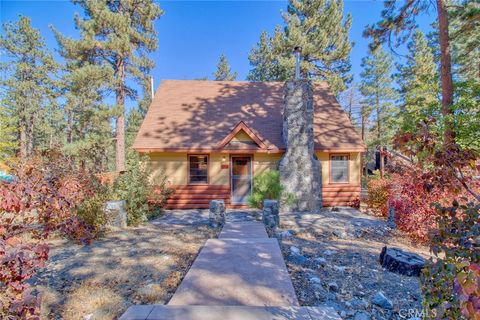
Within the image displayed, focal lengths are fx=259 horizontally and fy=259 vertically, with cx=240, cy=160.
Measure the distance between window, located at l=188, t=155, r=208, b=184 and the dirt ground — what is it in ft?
13.7

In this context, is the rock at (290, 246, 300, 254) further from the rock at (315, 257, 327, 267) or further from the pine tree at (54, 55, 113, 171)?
the pine tree at (54, 55, 113, 171)

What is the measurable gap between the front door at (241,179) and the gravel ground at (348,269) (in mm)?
3663

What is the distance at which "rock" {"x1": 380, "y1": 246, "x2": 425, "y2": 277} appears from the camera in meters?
3.97

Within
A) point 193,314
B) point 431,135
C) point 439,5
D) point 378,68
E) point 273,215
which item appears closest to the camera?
point 431,135

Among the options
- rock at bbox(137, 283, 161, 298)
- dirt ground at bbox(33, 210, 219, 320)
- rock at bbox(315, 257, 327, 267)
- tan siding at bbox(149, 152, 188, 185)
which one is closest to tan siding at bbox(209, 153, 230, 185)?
tan siding at bbox(149, 152, 188, 185)

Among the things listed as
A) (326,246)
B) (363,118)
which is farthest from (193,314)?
(363,118)

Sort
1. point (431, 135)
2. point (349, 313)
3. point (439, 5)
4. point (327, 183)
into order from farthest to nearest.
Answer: point (327, 183) < point (439, 5) < point (349, 313) < point (431, 135)

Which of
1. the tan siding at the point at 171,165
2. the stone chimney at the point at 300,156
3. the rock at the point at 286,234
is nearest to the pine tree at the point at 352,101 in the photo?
the stone chimney at the point at 300,156

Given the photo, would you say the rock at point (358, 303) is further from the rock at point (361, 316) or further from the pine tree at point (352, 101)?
the pine tree at point (352, 101)

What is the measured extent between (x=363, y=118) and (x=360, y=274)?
2508 cm

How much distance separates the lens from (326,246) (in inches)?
214

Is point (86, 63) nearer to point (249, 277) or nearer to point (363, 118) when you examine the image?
point (249, 277)

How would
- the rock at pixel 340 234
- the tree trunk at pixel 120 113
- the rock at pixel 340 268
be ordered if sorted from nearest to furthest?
the rock at pixel 340 268, the rock at pixel 340 234, the tree trunk at pixel 120 113

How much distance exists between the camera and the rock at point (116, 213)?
6.58 m
